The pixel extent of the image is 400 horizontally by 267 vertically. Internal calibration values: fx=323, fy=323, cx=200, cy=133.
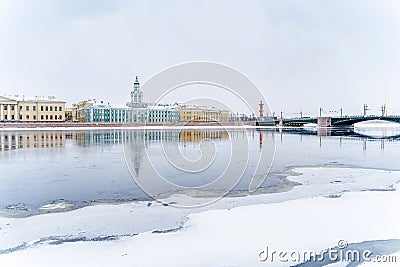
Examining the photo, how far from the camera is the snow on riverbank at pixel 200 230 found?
143 inches

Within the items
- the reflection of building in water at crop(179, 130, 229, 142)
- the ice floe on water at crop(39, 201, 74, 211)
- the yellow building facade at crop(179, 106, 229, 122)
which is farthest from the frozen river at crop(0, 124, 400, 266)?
the yellow building facade at crop(179, 106, 229, 122)

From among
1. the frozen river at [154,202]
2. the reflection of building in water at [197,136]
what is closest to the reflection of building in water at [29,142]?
the frozen river at [154,202]

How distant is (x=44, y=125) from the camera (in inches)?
2021

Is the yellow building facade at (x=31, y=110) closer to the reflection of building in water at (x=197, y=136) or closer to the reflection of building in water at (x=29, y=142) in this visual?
the reflection of building in water at (x=29, y=142)

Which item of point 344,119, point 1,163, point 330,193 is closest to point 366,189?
point 330,193

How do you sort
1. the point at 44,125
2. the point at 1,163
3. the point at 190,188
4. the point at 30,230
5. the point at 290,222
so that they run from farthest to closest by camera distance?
the point at 44,125
the point at 1,163
the point at 190,188
the point at 290,222
the point at 30,230

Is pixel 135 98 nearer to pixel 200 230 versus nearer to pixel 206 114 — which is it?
pixel 206 114

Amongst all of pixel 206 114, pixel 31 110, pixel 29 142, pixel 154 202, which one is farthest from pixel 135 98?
pixel 154 202

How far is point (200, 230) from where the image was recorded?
445cm

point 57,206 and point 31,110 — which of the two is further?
point 31,110

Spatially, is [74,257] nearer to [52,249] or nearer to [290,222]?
[52,249]

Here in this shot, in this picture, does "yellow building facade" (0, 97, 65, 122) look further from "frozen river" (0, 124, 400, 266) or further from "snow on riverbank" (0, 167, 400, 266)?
"snow on riverbank" (0, 167, 400, 266)

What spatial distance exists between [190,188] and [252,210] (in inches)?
87.2

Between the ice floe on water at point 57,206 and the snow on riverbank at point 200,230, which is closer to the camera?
the snow on riverbank at point 200,230
